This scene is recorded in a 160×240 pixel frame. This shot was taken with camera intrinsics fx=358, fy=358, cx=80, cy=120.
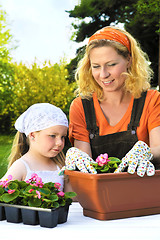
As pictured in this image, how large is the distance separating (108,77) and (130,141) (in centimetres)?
44

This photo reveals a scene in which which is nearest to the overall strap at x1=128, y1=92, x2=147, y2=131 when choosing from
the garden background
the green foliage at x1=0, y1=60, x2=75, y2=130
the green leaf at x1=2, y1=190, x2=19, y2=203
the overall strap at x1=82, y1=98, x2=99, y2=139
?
the overall strap at x1=82, y1=98, x2=99, y2=139

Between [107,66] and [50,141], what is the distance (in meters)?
0.57

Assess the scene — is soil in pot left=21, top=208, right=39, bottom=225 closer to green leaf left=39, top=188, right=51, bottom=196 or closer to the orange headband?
green leaf left=39, top=188, right=51, bottom=196

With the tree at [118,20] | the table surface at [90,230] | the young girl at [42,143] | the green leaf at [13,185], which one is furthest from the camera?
the tree at [118,20]

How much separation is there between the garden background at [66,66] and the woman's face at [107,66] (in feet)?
28.5

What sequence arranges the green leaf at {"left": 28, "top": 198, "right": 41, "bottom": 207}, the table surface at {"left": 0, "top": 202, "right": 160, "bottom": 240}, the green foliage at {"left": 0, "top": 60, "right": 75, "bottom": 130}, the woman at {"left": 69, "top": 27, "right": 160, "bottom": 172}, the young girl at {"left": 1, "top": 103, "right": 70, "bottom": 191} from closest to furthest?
the table surface at {"left": 0, "top": 202, "right": 160, "bottom": 240}, the green leaf at {"left": 28, "top": 198, "right": 41, "bottom": 207}, the young girl at {"left": 1, "top": 103, "right": 70, "bottom": 191}, the woman at {"left": 69, "top": 27, "right": 160, "bottom": 172}, the green foliage at {"left": 0, "top": 60, "right": 75, "bottom": 130}

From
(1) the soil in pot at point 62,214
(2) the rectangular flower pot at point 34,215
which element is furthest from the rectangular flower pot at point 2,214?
(1) the soil in pot at point 62,214

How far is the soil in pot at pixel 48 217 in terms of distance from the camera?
133 centimetres

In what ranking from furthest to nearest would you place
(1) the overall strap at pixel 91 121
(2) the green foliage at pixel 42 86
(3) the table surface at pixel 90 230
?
(2) the green foliage at pixel 42 86
(1) the overall strap at pixel 91 121
(3) the table surface at pixel 90 230

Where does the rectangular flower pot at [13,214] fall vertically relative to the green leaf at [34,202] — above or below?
Answer: below

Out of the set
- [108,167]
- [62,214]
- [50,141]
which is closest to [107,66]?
[50,141]

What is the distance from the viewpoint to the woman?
7.22ft

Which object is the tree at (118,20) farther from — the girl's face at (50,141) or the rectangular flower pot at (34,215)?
the rectangular flower pot at (34,215)

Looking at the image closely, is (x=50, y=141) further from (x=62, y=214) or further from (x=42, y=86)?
(x=42, y=86)
